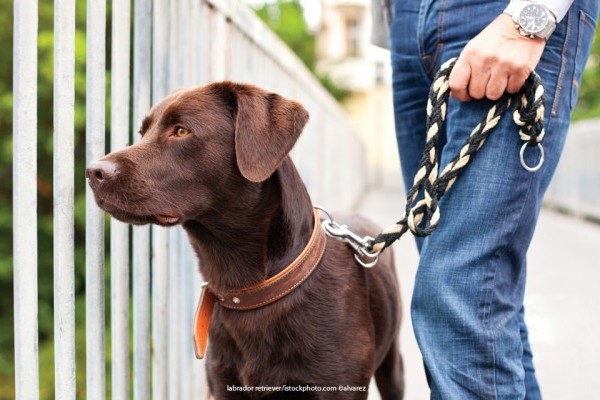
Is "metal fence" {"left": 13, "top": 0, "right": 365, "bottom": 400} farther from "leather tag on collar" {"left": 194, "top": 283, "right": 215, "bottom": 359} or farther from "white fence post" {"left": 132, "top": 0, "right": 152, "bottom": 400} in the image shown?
"leather tag on collar" {"left": 194, "top": 283, "right": 215, "bottom": 359}

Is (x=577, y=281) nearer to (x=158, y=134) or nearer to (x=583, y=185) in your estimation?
(x=158, y=134)

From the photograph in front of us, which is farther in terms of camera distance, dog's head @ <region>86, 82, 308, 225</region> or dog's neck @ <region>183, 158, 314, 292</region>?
dog's neck @ <region>183, 158, 314, 292</region>

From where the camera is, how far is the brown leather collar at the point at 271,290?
95.0 inches

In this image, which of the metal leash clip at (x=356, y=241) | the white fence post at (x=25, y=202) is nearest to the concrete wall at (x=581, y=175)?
the metal leash clip at (x=356, y=241)

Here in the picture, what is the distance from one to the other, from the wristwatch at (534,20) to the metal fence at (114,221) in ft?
4.03

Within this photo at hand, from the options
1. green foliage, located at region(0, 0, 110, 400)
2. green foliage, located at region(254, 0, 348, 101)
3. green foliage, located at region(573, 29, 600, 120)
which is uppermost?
green foliage, located at region(254, 0, 348, 101)

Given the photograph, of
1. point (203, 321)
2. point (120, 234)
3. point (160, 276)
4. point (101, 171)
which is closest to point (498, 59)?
point (101, 171)

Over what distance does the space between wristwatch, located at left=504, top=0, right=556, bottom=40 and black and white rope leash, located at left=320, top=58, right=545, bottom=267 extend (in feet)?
0.39

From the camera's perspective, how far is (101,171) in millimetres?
2191

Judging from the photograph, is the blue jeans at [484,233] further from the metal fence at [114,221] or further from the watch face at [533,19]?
the metal fence at [114,221]

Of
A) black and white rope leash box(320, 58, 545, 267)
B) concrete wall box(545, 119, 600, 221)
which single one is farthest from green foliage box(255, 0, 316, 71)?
black and white rope leash box(320, 58, 545, 267)

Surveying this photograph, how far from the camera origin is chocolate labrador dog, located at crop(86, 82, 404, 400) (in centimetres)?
232

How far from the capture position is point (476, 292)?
6.73 feet

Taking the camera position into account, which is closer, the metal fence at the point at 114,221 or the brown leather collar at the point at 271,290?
the metal fence at the point at 114,221
